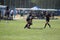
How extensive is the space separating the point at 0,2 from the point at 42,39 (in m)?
42.5

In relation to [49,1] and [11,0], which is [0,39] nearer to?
[11,0]

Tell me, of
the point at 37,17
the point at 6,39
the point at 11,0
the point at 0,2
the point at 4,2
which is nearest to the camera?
the point at 6,39

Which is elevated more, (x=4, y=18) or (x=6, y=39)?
(x=6, y=39)

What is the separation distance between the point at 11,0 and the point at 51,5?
34.3 ft

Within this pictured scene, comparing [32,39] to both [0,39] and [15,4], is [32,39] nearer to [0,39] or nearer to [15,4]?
[0,39]

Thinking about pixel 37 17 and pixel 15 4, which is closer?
pixel 37 17

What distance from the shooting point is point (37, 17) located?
2044 inches

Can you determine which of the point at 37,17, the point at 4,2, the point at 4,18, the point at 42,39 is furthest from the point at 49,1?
the point at 42,39

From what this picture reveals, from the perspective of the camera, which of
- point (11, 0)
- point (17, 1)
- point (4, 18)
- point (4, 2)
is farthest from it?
point (17, 1)

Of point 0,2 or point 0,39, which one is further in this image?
point 0,2

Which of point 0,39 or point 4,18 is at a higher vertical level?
point 0,39

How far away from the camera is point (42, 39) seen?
16.9m

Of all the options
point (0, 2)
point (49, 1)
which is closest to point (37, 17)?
point (0, 2)

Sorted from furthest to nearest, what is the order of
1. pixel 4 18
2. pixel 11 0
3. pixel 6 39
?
1. pixel 11 0
2. pixel 4 18
3. pixel 6 39
